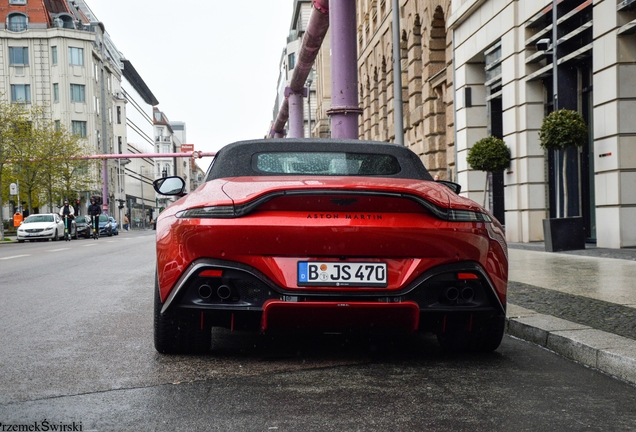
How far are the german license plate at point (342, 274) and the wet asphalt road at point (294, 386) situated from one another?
49 centimetres

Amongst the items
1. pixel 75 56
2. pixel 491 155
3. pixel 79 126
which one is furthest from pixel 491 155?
pixel 75 56

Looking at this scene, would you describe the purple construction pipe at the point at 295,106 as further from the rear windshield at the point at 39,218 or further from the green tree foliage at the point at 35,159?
the green tree foliage at the point at 35,159

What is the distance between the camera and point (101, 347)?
545 centimetres

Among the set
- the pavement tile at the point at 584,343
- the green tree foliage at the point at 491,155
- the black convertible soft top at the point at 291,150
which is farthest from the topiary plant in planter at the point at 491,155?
the pavement tile at the point at 584,343

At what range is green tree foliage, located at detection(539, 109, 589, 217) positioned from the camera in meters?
14.2

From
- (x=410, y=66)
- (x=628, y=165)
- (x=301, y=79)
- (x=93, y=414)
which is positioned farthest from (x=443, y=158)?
(x=93, y=414)

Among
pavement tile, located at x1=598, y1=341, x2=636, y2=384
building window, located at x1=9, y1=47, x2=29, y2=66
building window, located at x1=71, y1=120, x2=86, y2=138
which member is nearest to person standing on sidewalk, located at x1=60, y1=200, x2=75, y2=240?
pavement tile, located at x1=598, y1=341, x2=636, y2=384

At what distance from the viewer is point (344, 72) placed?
1493 cm

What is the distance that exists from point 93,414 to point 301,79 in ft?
113

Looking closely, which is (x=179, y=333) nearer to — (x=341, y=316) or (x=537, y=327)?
(x=341, y=316)

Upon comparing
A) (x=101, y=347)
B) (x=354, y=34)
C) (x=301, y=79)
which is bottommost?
(x=101, y=347)

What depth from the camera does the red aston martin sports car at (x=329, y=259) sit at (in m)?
4.41

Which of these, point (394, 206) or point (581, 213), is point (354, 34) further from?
point (394, 206)

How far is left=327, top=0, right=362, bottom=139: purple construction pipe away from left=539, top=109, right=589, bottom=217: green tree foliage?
3.26 meters
